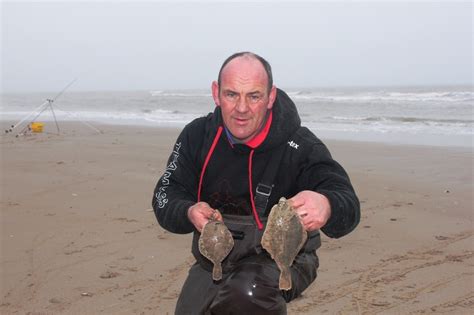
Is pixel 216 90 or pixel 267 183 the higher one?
pixel 216 90

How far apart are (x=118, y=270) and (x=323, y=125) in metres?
17.5

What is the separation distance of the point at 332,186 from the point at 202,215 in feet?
2.77

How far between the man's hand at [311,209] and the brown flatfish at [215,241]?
0.46 meters

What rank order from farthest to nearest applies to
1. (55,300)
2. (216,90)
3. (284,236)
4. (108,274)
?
(108,274) → (55,300) → (216,90) → (284,236)

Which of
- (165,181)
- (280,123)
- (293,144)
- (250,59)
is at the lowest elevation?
(165,181)

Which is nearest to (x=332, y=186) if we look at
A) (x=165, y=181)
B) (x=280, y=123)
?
(x=280, y=123)

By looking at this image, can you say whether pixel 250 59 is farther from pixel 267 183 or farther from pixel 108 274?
pixel 108 274

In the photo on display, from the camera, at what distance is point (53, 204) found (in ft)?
24.7

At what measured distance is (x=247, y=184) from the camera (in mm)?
3256

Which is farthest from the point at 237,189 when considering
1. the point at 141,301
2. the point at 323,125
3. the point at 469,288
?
the point at 323,125

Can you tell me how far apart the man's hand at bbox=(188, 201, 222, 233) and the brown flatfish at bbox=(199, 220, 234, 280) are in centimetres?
5

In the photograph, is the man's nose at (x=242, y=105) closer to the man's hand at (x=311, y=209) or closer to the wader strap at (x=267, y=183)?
the wader strap at (x=267, y=183)

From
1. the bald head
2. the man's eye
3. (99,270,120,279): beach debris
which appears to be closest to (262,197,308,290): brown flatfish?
the man's eye

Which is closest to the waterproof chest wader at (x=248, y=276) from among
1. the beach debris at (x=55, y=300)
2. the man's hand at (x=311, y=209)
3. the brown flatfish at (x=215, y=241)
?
the brown flatfish at (x=215, y=241)
